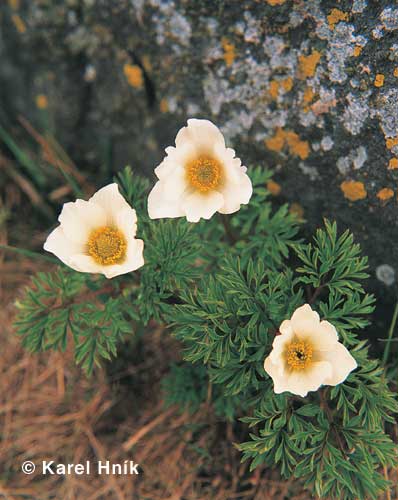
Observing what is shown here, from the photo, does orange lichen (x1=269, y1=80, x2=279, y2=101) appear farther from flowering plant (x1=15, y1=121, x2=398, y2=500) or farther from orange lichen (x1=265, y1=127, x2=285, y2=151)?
flowering plant (x1=15, y1=121, x2=398, y2=500)

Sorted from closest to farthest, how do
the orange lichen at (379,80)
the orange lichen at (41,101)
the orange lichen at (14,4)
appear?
the orange lichen at (379,80), the orange lichen at (14,4), the orange lichen at (41,101)

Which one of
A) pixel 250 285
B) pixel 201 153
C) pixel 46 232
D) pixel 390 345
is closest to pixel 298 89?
Answer: pixel 201 153

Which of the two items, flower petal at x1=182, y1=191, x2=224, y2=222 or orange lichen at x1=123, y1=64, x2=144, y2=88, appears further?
orange lichen at x1=123, y1=64, x2=144, y2=88

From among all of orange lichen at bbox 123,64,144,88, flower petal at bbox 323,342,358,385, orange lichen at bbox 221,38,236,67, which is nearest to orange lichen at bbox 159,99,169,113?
orange lichen at bbox 123,64,144,88

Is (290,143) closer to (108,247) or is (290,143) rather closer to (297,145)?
(297,145)

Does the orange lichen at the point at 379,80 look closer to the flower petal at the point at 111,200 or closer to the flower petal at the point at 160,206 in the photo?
the flower petal at the point at 160,206

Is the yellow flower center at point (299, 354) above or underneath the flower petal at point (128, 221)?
underneath

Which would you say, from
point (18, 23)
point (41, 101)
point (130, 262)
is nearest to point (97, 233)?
point (130, 262)

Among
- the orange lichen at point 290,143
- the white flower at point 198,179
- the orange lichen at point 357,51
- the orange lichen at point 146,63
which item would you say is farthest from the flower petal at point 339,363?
the orange lichen at point 146,63

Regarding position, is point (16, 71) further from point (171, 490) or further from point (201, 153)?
point (171, 490)
